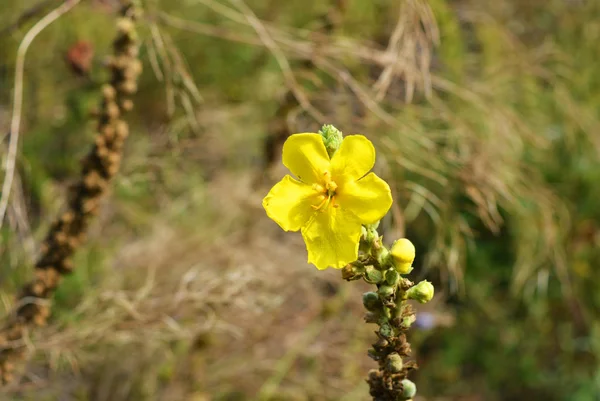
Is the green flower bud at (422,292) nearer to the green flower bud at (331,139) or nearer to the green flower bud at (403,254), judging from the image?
the green flower bud at (403,254)

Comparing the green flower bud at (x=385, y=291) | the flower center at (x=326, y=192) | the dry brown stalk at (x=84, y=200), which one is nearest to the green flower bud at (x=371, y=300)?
the green flower bud at (x=385, y=291)

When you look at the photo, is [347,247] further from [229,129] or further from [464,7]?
[464,7]

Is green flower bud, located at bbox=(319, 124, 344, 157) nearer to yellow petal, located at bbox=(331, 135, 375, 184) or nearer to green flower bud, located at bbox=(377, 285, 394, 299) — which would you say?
yellow petal, located at bbox=(331, 135, 375, 184)

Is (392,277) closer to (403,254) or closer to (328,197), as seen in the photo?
(403,254)

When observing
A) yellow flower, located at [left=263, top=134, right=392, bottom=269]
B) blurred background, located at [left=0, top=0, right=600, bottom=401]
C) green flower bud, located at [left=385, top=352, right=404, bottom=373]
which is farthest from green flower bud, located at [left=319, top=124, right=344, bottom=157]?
blurred background, located at [left=0, top=0, right=600, bottom=401]

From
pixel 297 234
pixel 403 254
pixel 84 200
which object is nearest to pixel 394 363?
pixel 403 254

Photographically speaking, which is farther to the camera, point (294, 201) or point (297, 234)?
point (297, 234)
